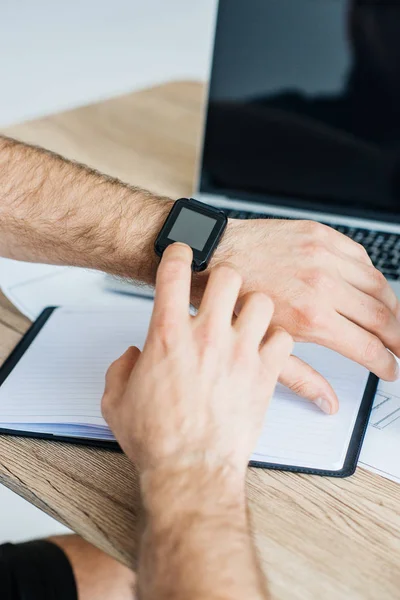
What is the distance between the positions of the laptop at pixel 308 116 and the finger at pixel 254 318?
45 cm

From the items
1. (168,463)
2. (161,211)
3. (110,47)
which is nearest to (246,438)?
(168,463)

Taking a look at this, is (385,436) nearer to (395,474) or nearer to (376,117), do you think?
(395,474)

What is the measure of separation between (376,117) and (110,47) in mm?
2478

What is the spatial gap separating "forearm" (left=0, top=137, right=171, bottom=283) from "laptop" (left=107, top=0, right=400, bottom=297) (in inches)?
12.5

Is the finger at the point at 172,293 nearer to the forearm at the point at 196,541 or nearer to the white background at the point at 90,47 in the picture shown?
the forearm at the point at 196,541

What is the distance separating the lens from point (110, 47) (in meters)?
3.36

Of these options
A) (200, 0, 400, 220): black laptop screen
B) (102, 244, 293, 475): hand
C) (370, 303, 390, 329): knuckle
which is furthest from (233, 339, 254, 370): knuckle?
(200, 0, 400, 220): black laptop screen

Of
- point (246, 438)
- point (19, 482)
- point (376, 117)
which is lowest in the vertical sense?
point (19, 482)

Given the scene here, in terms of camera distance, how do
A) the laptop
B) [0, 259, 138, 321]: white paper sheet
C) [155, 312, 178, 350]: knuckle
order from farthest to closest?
the laptop
[0, 259, 138, 321]: white paper sheet
[155, 312, 178, 350]: knuckle

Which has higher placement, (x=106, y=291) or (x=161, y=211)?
(x=161, y=211)

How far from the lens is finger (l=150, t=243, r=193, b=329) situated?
0.64 m

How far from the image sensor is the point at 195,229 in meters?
0.83

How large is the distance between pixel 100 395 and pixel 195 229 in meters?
0.22

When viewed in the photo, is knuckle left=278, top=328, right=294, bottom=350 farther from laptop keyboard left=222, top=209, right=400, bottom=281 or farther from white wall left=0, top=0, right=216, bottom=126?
white wall left=0, top=0, right=216, bottom=126
